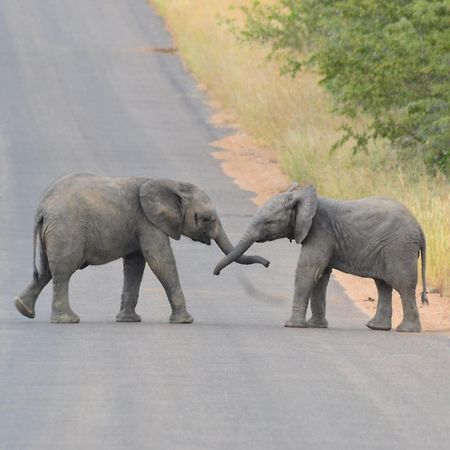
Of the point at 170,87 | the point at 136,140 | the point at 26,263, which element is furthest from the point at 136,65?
the point at 26,263

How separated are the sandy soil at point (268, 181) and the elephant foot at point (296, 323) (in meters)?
1.27

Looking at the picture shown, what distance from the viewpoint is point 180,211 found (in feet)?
56.0

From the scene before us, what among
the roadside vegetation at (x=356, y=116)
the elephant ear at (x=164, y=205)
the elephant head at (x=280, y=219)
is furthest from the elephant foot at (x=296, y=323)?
the roadside vegetation at (x=356, y=116)

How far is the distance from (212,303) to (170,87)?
28052 mm

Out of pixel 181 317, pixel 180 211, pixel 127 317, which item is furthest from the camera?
pixel 180 211

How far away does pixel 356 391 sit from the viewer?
12.4 m

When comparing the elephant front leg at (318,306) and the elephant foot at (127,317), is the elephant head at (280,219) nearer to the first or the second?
the elephant front leg at (318,306)

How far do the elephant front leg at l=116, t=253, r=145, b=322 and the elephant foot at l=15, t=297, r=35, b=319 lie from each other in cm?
87

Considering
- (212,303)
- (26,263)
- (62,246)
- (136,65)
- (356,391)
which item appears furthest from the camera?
(136,65)

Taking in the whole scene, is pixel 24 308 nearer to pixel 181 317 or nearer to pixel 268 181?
pixel 181 317

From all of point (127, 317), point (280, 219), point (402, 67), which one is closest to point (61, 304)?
point (127, 317)

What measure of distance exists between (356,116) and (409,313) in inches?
576

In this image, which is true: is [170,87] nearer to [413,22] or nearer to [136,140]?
[136,140]

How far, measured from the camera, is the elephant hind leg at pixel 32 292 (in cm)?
1683
